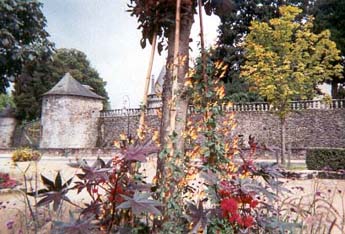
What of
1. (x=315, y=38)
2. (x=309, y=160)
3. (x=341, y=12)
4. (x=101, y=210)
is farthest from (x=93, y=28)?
(x=341, y=12)

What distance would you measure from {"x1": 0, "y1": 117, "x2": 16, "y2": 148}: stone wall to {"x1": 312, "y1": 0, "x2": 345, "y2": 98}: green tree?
74.7 feet

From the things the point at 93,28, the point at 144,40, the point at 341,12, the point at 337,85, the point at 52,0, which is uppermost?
the point at 341,12

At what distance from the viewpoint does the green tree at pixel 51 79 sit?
28547 mm

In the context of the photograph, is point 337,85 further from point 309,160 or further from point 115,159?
point 115,159

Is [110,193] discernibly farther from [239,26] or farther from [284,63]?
[239,26]

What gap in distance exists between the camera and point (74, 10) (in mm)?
4906

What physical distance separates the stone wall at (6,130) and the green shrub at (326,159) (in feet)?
79.6

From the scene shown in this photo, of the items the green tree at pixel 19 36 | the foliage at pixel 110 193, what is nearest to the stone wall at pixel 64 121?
the green tree at pixel 19 36

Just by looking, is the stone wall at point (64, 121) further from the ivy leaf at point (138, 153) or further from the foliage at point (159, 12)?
the ivy leaf at point (138, 153)

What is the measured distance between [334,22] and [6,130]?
79.7ft

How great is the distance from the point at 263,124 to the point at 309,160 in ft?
32.7

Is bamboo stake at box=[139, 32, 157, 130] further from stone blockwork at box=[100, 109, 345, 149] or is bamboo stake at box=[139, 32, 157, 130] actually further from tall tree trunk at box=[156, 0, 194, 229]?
stone blockwork at box=[100, 109, 345, 149]

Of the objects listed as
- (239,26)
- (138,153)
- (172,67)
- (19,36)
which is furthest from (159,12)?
(239,26)

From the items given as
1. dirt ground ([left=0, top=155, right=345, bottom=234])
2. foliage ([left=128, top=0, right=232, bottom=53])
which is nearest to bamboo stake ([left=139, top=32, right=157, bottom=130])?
foliage ([left=128, top=0, right=232, bottom=53])
